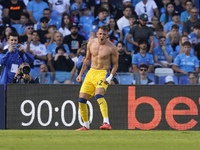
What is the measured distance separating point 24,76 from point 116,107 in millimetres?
2374

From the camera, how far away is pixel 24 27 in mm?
15008

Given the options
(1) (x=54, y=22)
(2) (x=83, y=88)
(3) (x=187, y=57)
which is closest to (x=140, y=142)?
(2) (x=83, y=88)

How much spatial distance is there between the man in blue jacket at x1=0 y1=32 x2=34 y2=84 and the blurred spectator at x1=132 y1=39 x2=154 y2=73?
389 centimetres

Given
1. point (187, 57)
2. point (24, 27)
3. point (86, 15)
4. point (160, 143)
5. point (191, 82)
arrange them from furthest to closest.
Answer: point (86, 15), point (24, 27), point (187, 57), point (191, 82), point (160, 143)

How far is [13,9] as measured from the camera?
15.6m

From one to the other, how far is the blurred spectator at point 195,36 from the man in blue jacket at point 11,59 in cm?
677

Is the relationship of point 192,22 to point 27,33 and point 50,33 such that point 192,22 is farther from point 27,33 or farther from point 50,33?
point 27,33

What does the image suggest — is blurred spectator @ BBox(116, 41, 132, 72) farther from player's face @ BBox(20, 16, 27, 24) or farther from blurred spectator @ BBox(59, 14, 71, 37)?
player's face @ BBox(20, 16, 27, 24)

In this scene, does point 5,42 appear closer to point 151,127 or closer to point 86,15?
point 86,15

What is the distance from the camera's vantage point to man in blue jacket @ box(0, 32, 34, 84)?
35.4ft

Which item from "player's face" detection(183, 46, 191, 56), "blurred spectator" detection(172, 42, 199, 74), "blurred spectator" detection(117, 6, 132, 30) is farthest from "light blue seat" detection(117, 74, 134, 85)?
"blurred spectator" detection(117, 6, 132, 30)

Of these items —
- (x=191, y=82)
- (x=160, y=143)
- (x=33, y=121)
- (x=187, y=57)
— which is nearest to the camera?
(x=160, y=143)

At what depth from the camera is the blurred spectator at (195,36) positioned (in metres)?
15.4

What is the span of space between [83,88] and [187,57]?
5.49 metres
